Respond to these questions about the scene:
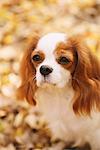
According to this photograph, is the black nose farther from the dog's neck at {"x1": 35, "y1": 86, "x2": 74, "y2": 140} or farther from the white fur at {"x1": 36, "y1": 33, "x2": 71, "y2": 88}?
the dog's neck at {"x1": 35, "y1": 86, "x2": 74, "y2": 140}

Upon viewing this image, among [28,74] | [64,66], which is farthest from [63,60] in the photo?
[28,74]

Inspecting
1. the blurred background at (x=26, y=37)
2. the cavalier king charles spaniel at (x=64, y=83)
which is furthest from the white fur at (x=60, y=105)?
the blurred background at (x=26, y=37)

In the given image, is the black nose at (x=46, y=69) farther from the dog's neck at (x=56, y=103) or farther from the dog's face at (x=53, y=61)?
the dog's neck at (x=56, y=103)

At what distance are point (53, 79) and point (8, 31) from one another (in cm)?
108

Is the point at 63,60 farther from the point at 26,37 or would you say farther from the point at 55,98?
the point at 26,37

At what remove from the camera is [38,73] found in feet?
6.23

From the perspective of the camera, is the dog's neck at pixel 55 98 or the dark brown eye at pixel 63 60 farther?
the dog's neck at pixel 55 98

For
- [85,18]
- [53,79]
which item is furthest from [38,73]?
[85,18]

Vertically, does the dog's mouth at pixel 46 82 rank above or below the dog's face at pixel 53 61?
below

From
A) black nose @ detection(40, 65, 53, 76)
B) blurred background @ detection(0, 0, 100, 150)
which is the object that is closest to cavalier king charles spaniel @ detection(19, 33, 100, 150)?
black nose @ detection(40, 65, 53, 76)

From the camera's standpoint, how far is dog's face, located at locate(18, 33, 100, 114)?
6.19 feet

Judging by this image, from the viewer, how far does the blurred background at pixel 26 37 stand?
2.34 metres

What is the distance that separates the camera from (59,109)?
2068 millimetres

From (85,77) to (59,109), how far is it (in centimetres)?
20
